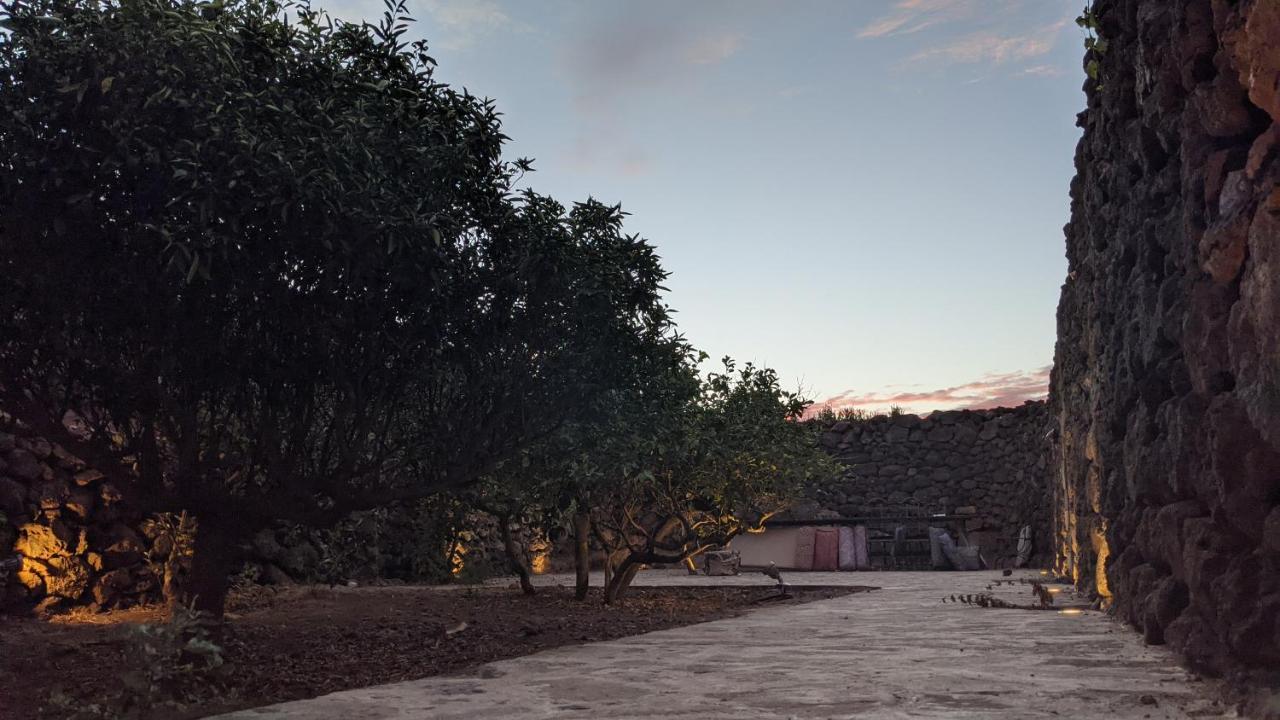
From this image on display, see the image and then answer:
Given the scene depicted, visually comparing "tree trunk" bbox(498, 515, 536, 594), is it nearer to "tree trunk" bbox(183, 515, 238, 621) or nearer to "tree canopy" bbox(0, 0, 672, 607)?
"tree canopy" bbox(0, 0, 672, 607)

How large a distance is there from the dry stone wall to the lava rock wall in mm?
14014

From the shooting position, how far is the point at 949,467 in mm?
22656

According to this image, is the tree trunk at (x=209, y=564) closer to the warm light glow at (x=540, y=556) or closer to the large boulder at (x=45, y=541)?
the large boulder at (x=45, y=541)

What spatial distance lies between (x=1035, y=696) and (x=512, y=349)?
12.5 ft

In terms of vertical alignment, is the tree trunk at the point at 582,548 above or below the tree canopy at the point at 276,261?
below

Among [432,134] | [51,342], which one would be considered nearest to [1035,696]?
[432,134]

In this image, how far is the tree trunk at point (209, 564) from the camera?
621 cm

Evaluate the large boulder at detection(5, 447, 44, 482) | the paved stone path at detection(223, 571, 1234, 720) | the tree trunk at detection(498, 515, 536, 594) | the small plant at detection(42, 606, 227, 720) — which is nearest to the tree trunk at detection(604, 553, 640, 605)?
the tree trunk at detection(498, 515, 536, 594)

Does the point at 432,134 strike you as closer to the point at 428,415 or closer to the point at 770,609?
the point at 428,415

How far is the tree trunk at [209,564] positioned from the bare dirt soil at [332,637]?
0.73 feet

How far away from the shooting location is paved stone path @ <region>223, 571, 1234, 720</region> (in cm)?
425

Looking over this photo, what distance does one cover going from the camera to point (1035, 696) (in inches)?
173

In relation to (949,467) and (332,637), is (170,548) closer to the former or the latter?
(332,637)

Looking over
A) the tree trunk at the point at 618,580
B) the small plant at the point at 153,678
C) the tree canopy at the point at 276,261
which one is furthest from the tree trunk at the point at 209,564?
the tree trunk at the point at 618,580
